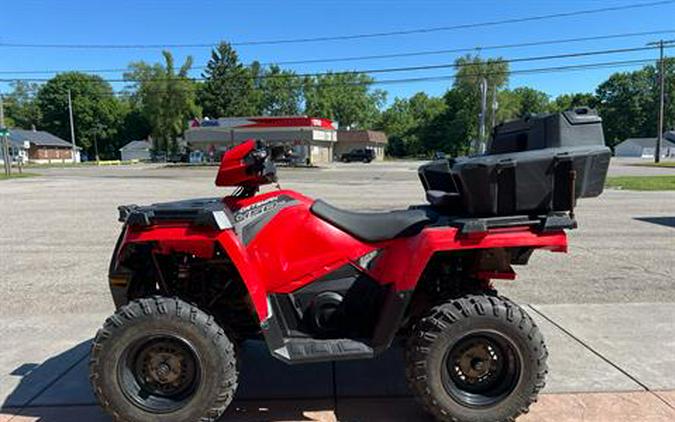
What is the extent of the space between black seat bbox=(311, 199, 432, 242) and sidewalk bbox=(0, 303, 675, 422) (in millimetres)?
1082

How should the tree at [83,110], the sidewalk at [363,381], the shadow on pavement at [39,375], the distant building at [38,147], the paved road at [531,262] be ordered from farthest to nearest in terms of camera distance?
the tree at [83,110] → the distant building at [38,147] → the paved road at [531,262] → the shadow on pavement at [39,375] → the sidewalk at [363,381]

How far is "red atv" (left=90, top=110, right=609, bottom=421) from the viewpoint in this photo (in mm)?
3029

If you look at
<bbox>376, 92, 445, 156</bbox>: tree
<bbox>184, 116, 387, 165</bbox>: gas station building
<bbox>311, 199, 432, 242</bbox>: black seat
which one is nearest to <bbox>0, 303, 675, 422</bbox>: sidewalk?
<bbox>311, 199, 432, 242</bbox>: black seat

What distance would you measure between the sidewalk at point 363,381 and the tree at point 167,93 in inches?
2938

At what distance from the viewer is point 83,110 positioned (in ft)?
308

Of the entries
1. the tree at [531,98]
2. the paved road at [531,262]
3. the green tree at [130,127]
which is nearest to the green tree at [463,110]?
the tree at [531,98]

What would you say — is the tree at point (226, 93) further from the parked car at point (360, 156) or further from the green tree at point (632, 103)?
the green tree at point (632, 103)

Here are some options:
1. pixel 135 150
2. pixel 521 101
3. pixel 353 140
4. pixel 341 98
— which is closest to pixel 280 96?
pixel 341 98

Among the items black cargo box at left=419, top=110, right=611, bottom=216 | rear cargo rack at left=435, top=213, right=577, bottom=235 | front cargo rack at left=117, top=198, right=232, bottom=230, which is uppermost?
black cargo box at left=419, top=110, right=611, bottom=216

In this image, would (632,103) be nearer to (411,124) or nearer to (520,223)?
(411,124)

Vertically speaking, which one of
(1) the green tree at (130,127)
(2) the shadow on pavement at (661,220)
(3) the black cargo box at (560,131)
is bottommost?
(2) the shadow on pavement at (661,220)

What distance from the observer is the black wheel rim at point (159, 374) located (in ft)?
10.1

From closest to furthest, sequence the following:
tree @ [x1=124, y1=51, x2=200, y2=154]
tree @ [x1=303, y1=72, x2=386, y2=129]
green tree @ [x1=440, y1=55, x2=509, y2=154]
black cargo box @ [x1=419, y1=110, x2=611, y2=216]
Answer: black cargo box @ [x1=419, y1=110, x2=611, y2=216] < tree @ [x1=124, y1=51, x2=200, y2=154] < green tree @ [x1=440, y1=55, x2=509, y2=154] < tree @ [x1=303, y1=72, x2=386, y2=129]

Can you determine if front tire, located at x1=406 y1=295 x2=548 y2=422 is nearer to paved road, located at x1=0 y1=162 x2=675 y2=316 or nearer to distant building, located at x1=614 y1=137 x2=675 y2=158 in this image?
paved road, located at x1=0 y1=162 x2=675 y2=316
